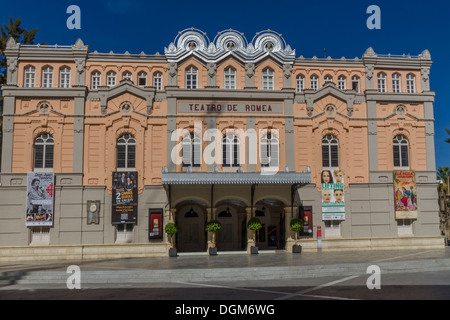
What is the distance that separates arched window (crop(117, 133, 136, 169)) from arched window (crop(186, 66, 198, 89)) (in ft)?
19.2

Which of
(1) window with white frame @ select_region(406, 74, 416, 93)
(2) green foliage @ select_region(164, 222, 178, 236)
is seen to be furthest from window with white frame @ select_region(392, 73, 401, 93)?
(2) green foliage @ select_region(164, 222, 178, 236)

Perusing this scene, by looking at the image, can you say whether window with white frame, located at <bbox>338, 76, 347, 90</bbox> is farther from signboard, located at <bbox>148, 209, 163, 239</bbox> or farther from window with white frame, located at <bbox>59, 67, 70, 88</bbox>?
window with white frame, located at <bbox>59, 67, 70, 88</bbox>

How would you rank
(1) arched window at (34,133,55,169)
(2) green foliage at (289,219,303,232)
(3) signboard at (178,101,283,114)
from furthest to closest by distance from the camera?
(3) signboard at (178,101,283,114), (1) arched window at (34,133,55,169), (2) green foliage at (289,219,303,232)

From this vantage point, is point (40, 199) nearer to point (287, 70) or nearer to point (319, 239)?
point (319, 239)

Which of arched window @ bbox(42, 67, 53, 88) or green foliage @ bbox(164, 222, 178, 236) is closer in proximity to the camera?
green foliage @ bbox(164, 222, 178, 236)

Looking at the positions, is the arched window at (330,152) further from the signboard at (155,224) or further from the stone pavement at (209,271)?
the signboard at (155,224)

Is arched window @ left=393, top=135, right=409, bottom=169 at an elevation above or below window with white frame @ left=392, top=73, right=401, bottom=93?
below

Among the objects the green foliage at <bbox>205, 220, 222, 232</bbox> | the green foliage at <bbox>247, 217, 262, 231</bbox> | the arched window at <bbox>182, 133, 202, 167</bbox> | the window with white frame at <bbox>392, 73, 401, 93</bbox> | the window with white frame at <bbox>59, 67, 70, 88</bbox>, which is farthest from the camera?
the window with white frame at <bbox>392, 73, 401, 93</bbox>

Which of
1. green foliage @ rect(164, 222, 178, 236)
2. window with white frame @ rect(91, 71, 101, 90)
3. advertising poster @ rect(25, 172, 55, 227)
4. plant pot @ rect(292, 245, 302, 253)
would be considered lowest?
plant pot @ rect(292, 245, 302, 253)

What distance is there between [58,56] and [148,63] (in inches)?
257

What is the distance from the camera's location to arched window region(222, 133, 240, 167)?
32.9 m

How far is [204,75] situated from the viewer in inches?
1332

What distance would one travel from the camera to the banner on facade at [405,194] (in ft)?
109

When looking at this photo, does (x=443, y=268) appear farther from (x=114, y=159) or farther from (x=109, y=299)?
(x=114, y=159)
